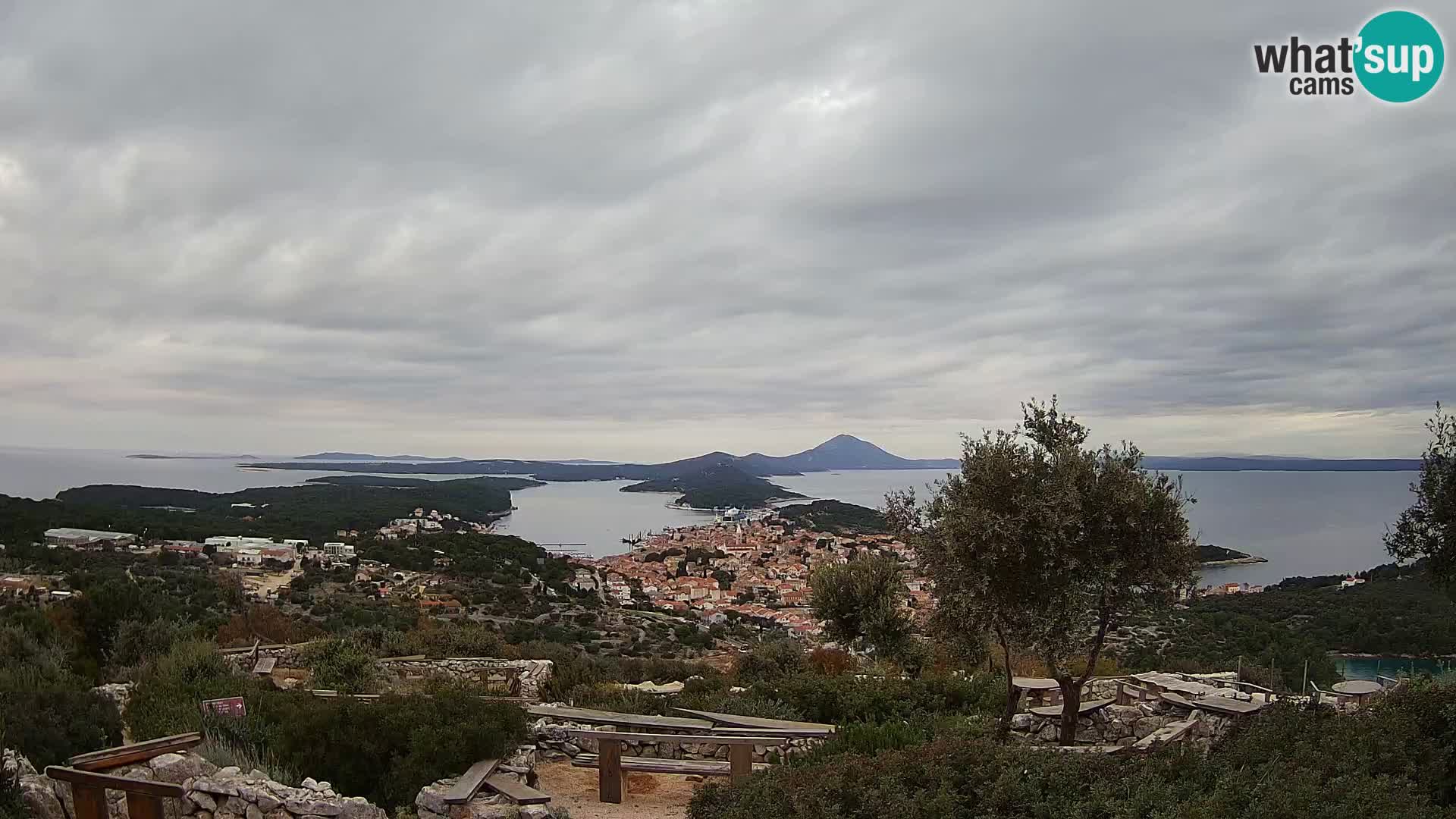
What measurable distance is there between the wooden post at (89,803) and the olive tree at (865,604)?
Answer: 10.1 meters

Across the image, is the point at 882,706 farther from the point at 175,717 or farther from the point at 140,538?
the point at 140,538

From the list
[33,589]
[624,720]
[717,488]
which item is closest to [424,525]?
[33,589]

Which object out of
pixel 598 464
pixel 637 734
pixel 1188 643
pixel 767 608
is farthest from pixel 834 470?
pixel 637 734

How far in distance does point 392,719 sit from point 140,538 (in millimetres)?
35259

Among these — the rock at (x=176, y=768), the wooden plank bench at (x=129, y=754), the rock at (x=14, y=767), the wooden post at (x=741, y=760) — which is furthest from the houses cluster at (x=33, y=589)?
the wooden post at (x=741, y=760)

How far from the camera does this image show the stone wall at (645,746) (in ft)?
25.2

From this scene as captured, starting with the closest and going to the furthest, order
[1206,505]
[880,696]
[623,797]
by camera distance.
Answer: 1. [623,797]
2. [880,696]
3. [1206,505]

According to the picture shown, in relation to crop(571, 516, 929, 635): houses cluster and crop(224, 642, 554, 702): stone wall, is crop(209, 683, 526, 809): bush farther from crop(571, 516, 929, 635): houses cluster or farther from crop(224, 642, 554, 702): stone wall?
crop(571, 516, 929, 635): houses cluster

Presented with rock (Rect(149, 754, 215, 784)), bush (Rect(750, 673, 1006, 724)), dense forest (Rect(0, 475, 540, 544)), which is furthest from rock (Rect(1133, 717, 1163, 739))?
dense forest (Rect(0, 475, 540, 544))

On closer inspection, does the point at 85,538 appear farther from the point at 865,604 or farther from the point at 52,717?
the point at 865,604

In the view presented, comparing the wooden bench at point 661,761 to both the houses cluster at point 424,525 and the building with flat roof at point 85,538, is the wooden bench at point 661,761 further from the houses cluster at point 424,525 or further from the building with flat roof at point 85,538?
the houses cluster at point 424,525

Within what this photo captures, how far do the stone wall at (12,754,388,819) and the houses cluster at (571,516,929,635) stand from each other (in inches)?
716

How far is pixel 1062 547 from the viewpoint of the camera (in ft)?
22.0

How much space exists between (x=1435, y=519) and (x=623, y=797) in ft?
24.7
